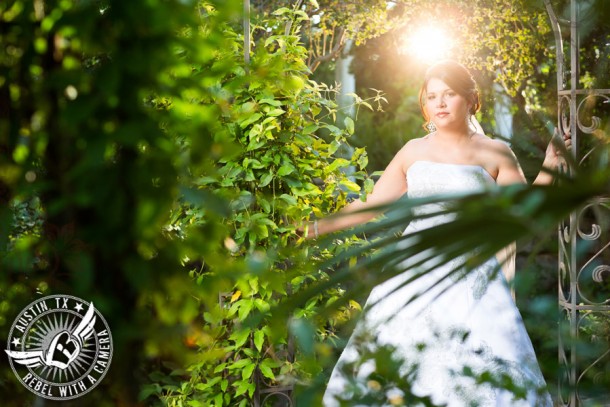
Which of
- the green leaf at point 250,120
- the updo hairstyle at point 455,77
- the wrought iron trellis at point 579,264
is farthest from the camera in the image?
Answer: the updo hairstyle at point 455,77

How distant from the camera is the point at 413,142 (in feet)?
12.0

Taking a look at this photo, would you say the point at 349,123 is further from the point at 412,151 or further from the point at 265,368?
the point at 265,368

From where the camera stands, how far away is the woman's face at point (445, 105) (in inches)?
140

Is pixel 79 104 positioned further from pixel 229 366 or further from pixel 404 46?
pixel 404 46

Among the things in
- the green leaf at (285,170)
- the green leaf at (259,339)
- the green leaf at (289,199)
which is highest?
the green leaf at (285,170)

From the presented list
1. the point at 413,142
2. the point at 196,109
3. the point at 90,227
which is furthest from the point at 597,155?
the point at 413,142

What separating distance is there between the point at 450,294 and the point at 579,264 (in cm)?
321

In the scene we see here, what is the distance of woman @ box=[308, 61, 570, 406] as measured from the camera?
9.76 feet

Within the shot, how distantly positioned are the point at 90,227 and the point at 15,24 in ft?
0.91

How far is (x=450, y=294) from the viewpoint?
3.28m

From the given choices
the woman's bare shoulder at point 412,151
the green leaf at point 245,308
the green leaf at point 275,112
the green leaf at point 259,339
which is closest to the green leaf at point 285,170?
the green leaf at point 275,112

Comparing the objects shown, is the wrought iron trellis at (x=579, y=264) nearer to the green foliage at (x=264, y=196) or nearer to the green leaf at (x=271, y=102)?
the green foliage at (x=264, y=196)

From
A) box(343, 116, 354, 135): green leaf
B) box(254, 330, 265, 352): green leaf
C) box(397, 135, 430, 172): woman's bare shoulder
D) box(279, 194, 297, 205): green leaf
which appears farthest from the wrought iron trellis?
box(254, 330, 265, 352): green leaf

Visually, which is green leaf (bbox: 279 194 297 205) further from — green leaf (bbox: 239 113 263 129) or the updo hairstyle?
the updo hairstyle
